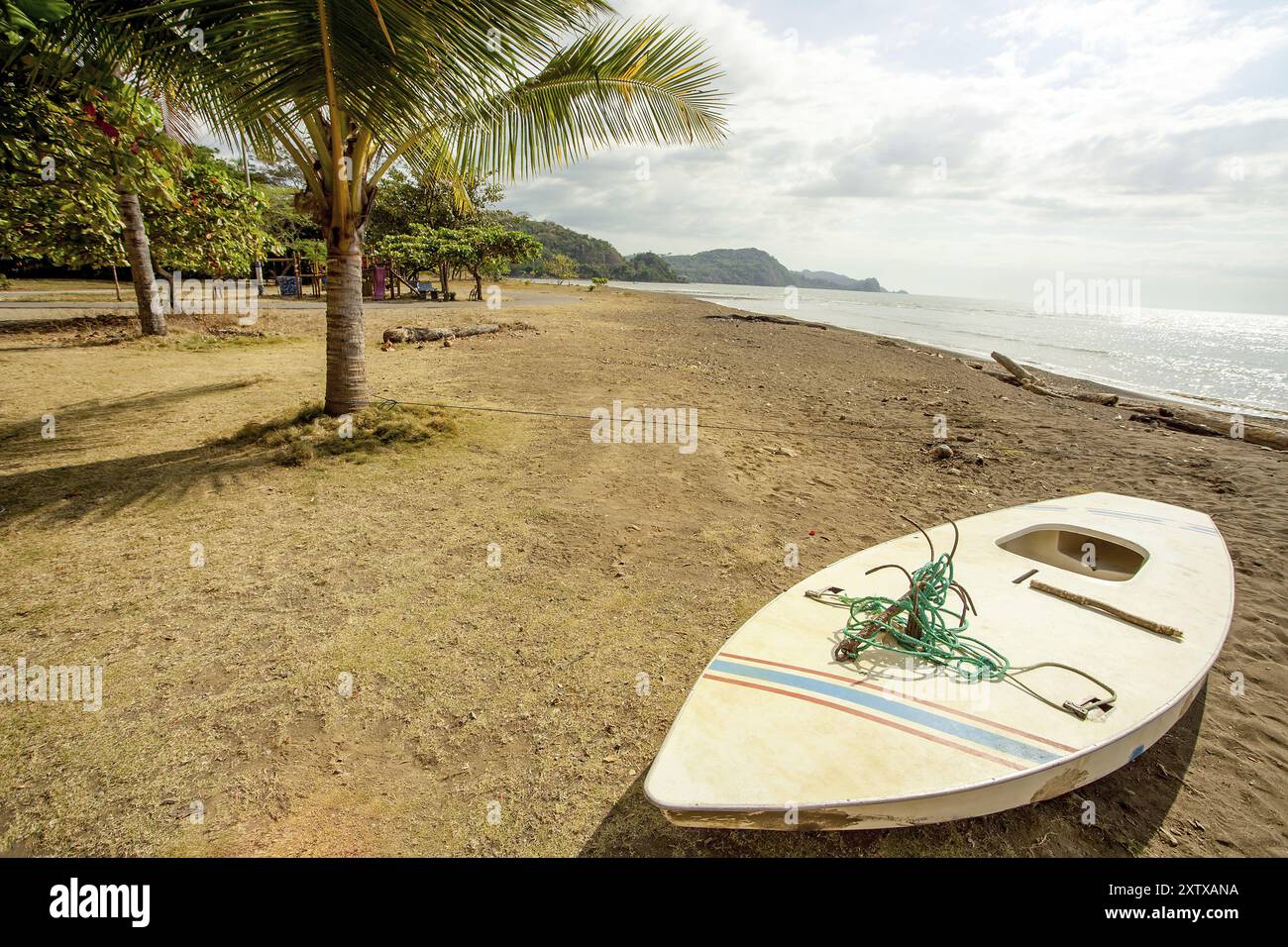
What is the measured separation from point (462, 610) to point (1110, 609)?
14.5ft

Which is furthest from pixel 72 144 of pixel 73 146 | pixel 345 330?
pixel 345 330

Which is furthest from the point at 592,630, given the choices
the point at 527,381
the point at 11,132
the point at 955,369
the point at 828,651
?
the point at 955,369

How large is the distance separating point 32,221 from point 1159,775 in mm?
14866

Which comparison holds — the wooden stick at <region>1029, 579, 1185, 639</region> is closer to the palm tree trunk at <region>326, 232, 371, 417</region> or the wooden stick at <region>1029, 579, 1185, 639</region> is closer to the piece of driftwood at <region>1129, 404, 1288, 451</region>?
the palm tree trunk at <region>326, 232, 371, 417</region>

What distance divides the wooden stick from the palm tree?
6.07 m

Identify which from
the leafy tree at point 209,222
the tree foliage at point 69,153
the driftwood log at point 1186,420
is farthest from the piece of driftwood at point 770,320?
the tree foliage at point 69,153

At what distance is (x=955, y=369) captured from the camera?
17859 mm

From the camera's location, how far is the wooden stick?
344 centimetres

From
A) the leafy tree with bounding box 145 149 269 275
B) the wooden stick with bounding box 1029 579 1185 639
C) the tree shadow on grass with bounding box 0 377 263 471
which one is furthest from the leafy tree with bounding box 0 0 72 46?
the wooden stick with bounding box 1029 579 1185 639

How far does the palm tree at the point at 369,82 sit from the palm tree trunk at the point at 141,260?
6.97m

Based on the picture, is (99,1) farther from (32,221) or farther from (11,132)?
(32,221)

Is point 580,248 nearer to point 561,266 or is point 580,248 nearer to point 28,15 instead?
point 561,266

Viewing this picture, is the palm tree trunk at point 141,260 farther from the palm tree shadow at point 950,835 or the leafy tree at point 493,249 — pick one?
the leafy tree at point 493,249

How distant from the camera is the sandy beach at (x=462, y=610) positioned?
102 inches
